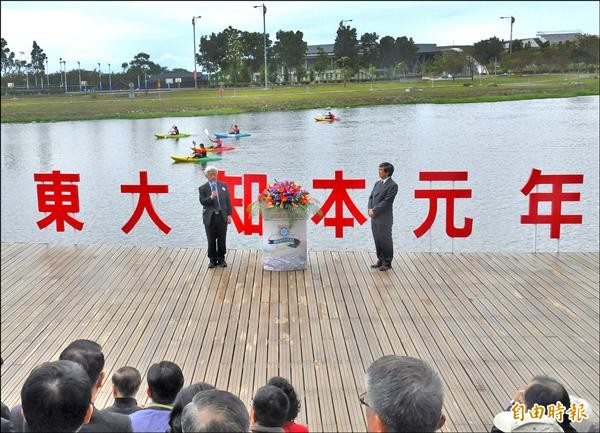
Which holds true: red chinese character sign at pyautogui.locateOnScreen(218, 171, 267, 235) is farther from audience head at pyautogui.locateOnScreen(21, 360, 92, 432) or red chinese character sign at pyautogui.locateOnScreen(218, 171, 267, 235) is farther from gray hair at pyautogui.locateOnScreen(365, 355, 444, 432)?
gray hair at pyautogui.locateOnScreen(365, 355, 444, 432)

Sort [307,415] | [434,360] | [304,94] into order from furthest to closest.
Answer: [304,94]
[434,360]
[307,415]

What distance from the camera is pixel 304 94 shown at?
26.0 m

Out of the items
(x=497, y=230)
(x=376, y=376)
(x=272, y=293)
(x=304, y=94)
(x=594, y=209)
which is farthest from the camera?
(x=304, y=94)

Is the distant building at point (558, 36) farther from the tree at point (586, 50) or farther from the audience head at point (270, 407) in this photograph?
the audience head at point (270, 407)

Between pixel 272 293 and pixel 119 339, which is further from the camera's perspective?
pixel 272 293

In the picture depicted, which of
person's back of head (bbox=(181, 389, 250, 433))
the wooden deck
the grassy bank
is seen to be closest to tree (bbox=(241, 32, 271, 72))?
the grassy bank

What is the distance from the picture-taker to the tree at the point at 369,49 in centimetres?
2421

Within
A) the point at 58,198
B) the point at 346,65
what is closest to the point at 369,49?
the point at 346,65

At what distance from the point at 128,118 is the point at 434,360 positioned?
2794 centimetres

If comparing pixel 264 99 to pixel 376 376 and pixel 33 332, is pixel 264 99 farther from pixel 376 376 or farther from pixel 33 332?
pixel 376 376

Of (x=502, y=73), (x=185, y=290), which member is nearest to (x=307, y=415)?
(x=185, y=290)

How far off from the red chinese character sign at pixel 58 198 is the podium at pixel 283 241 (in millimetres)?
3587

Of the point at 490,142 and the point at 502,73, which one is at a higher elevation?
the point at 502,73

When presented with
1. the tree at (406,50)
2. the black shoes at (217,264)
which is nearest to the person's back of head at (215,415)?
the black shoes at (217,264)
